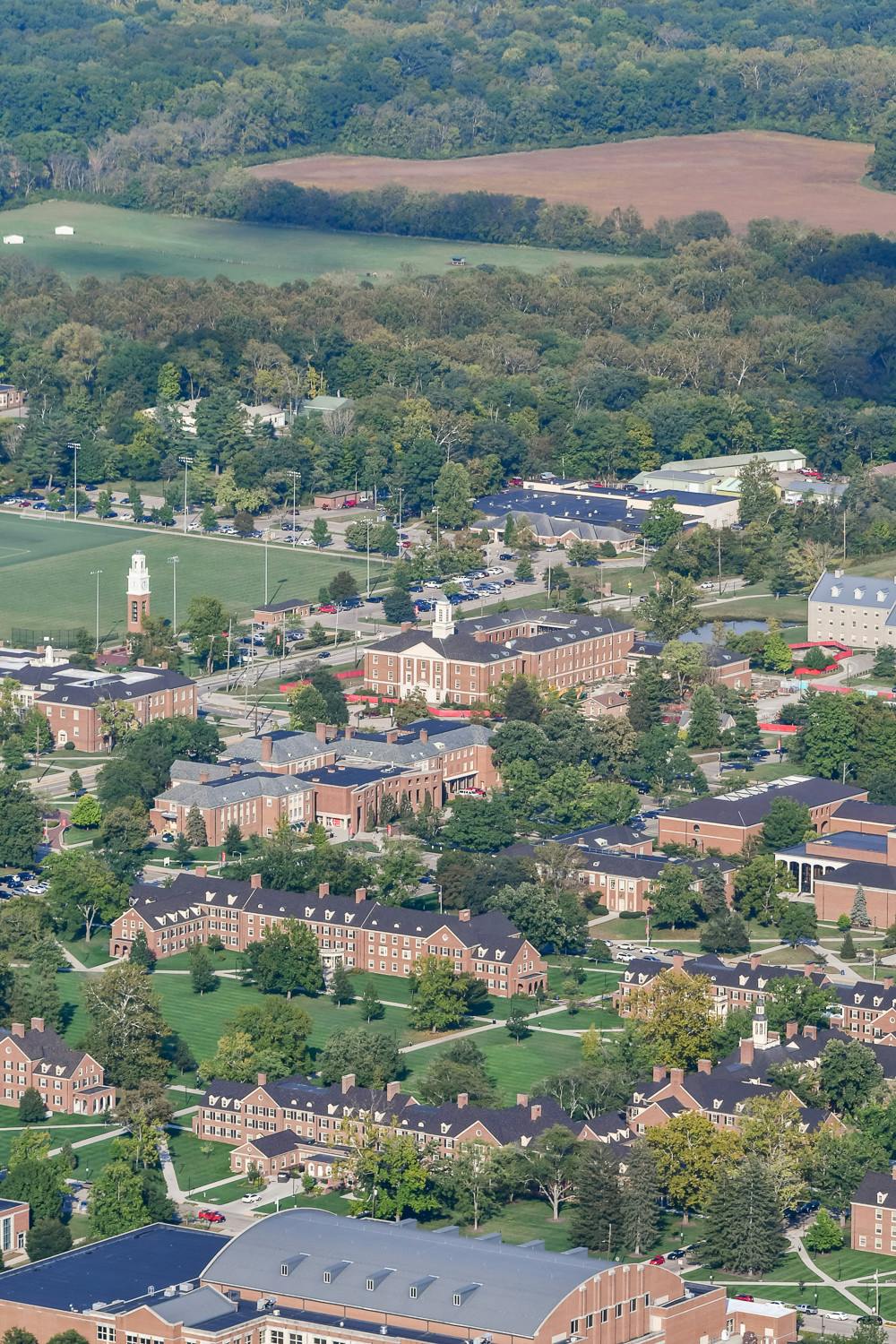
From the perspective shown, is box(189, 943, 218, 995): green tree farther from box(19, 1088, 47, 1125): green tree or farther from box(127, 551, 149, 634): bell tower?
box(127, 551, 149, 634): bell tower

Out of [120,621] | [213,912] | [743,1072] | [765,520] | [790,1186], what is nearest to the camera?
[790,1186]

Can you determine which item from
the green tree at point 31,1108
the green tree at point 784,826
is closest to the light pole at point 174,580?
the green tree at point 784,826

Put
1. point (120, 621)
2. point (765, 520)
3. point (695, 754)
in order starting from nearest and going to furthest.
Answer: point (695, 754) < point (120, 621) < point (765, 520)

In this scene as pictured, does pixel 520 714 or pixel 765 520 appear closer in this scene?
pixel 520 714

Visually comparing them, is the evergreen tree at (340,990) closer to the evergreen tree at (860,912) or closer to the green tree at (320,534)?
the evergreen tree at (860,912)

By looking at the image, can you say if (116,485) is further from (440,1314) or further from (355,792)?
(440,1314)

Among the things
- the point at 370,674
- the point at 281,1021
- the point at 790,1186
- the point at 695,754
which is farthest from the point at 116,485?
the point at 790,1186
